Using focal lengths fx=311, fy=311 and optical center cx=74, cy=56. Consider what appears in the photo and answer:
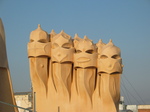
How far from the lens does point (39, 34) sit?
17.7 metres

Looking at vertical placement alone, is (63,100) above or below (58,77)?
below

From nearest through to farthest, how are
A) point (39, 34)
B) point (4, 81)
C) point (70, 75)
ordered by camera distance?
point (4, 81) < point (39, 34) < point (70, 75)

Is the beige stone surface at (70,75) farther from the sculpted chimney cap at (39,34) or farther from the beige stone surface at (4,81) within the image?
the beige stone surface at (4,81)

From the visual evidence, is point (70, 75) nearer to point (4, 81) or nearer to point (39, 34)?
point (39, 34)

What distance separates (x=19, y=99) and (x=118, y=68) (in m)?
13.6

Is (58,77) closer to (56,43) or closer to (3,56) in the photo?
(56,43)

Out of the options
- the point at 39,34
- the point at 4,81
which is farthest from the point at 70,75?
the point at 4,81

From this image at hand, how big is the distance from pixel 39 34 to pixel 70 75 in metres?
2.97

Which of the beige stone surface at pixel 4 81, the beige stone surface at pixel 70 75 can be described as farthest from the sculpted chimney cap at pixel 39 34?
the beige stone surface at pixel 4 81

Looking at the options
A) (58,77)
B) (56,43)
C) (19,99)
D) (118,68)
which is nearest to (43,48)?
(56,43)

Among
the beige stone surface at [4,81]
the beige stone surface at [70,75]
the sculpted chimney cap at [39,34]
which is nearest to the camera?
the beige stone surface at [4,81]

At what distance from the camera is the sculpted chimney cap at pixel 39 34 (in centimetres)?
1767

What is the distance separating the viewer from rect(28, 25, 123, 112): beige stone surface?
17.5 metres

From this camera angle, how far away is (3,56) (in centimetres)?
1270
